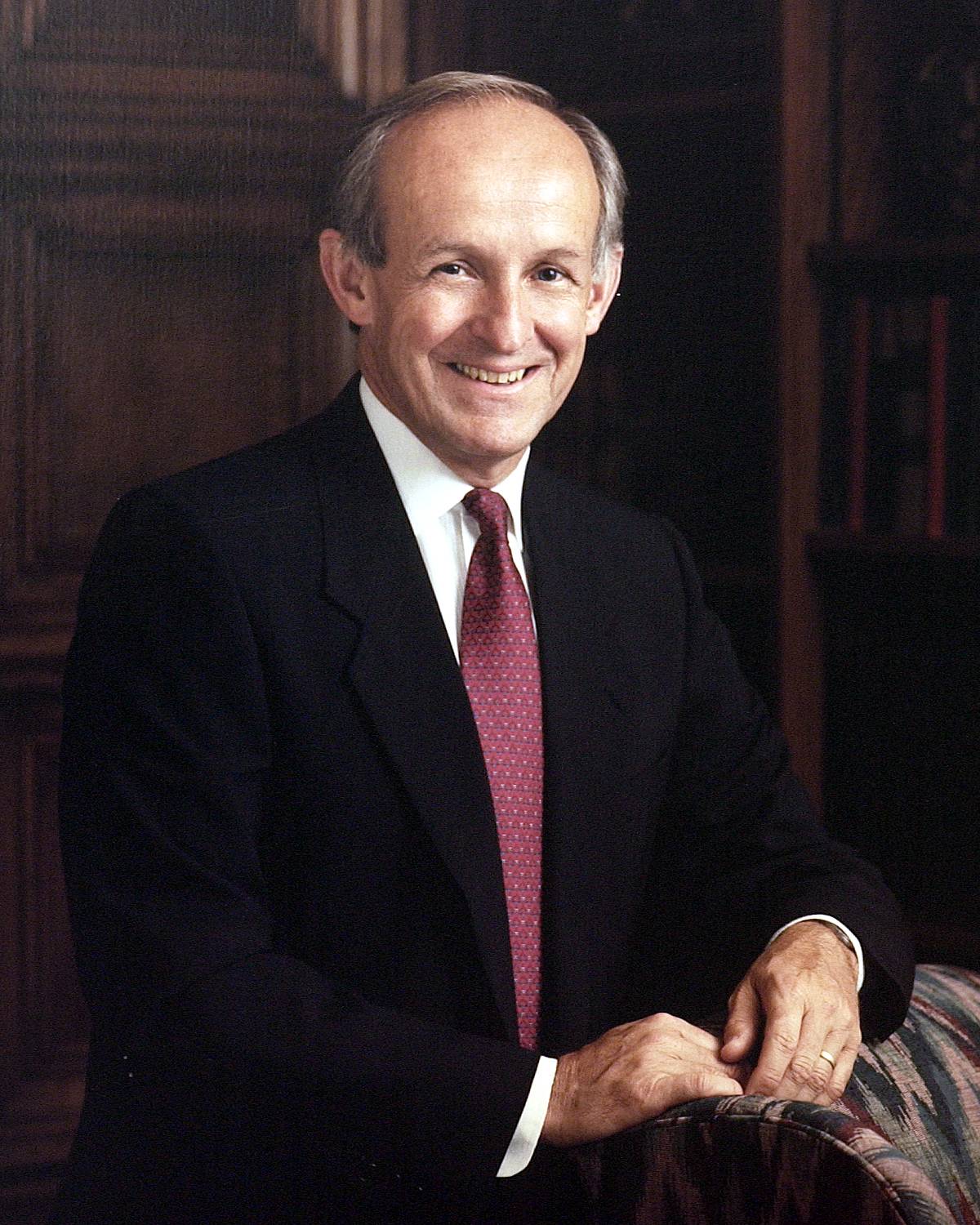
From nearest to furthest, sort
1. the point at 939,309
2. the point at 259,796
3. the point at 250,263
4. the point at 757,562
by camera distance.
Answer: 1. the point at 259,796
2. the point at 250,263
3. the point at 939,309
4. the point at 757,562

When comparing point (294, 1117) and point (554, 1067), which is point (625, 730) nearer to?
point (554, 1067)

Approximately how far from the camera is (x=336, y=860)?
Answer: 1418 mm

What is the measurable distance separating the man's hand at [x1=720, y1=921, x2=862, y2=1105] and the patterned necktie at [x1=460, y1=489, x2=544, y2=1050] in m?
A: 0.23

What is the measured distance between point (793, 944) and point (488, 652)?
1.46ft

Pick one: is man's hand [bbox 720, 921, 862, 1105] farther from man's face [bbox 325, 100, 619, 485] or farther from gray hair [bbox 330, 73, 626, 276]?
gray hair [bbox 330, 73, 626, 276]

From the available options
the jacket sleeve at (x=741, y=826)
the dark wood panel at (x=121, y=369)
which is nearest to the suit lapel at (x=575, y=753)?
the jacket sleeve at (x=741, y=826)

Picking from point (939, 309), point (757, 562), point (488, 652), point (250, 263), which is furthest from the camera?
point (757, 562)

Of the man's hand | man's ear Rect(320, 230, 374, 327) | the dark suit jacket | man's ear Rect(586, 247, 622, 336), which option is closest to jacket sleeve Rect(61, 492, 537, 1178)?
the dark suit jacket

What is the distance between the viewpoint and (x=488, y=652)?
5.01 ft

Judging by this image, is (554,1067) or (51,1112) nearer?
(554,1067)

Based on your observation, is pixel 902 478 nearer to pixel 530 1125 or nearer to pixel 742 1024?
pixel 742 1024

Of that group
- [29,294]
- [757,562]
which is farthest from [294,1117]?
[757,562]

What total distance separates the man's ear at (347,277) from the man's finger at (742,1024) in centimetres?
84

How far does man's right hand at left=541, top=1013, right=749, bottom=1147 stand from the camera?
3.96 ft
